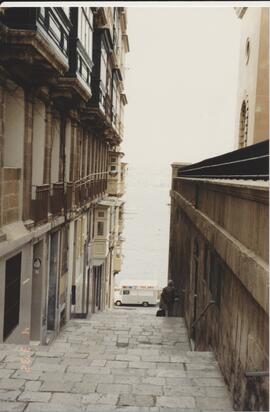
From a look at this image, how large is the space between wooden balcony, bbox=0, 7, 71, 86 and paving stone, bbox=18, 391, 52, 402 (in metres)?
5.32

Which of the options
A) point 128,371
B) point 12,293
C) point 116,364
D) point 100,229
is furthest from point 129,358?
point 100,229

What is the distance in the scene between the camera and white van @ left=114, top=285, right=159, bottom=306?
40156 mm

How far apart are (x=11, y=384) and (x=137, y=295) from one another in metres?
34.0

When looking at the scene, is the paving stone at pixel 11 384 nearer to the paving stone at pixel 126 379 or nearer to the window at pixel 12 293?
the paving stone at pixel 126 379

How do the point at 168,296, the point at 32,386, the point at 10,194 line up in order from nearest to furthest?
the point at 32,386 → the point at 10,194 → the point at 168,296

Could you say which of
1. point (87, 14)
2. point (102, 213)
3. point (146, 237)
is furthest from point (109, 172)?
point (146, 237)

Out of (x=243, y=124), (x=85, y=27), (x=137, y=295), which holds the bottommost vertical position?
(x=137, y=295)

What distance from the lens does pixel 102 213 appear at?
23641mm

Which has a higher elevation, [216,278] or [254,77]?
[254,77]

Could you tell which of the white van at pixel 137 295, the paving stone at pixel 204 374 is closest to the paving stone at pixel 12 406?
the paving stone at pixel 204 374

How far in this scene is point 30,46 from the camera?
26.9 feet

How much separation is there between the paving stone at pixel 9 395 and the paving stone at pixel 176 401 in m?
1.74

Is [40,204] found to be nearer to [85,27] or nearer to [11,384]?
[11,384]

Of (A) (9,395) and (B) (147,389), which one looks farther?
(B) (147,389)
